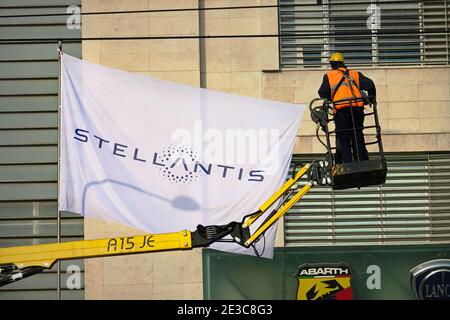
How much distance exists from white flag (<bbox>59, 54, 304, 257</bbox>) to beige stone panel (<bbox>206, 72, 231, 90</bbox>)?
2684 millimetres

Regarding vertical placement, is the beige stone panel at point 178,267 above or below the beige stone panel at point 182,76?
below

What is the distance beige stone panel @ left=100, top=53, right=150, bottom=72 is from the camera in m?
17.7

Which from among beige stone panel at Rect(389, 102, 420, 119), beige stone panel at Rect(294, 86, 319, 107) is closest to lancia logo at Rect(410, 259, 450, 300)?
beige stone panel at Rect(389, 102, 420, 119)

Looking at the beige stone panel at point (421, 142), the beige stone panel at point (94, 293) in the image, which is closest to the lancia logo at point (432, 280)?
the beige stone panel at point (421, 142)

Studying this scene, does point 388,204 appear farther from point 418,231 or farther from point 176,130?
point 176,130

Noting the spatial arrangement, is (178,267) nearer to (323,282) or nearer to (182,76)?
(323,282)

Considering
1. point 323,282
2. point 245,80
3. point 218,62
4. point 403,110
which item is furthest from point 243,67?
point 323,282

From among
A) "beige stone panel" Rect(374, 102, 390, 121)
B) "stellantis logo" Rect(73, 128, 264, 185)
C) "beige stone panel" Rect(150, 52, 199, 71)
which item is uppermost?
"beige stone panel" Rect(150, 52, 199, 71)

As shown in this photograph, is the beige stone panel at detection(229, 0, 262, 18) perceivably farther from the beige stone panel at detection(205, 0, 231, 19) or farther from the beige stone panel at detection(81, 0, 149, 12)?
the beige stone panel at detection(81, 0, 149, 12)

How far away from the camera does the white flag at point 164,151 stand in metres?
14.1

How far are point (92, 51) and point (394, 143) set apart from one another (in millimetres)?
5853

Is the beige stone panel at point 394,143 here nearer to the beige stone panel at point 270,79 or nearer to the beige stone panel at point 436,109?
the beige stone panel at point 436,109

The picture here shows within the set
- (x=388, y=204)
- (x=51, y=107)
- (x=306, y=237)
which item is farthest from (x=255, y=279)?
(x=51, y=107)

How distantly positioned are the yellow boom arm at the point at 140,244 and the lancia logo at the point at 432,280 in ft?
17.0
